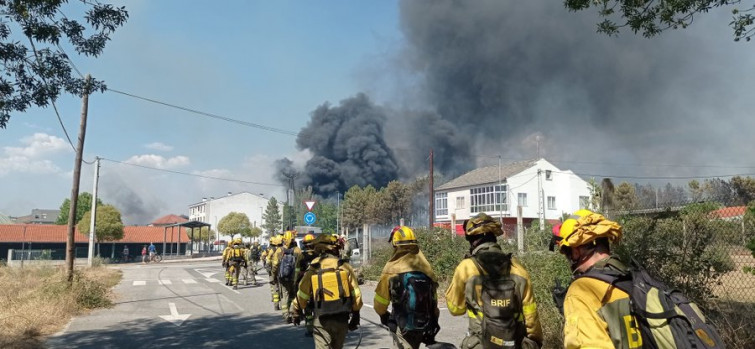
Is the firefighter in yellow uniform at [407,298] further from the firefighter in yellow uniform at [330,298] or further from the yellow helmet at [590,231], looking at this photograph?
the yellow helmet at [590,231]

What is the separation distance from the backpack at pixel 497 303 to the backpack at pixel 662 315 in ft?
5.54

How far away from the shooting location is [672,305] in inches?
83.3

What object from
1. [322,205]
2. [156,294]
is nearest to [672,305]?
[156,294]

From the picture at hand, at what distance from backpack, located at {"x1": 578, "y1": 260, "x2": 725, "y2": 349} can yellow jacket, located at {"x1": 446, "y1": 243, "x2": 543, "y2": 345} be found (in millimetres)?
1775

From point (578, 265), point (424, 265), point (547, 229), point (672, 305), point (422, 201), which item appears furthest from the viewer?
point (422, 201)

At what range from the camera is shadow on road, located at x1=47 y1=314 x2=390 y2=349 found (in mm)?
8523

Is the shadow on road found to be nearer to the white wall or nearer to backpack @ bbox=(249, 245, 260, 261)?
backpack @ bbox=(249, 245, 260, 261)

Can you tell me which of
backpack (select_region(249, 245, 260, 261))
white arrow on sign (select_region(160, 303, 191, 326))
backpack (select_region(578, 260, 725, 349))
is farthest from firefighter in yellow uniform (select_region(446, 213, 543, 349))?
backpack (select_region(249, 245, 260, 261))

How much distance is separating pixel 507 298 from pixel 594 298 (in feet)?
5.43

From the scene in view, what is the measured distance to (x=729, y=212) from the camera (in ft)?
21.5

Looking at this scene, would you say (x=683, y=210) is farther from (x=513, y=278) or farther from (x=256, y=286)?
(x=256, y=286)

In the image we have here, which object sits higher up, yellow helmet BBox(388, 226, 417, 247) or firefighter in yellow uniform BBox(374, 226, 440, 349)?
yellow helmet BBox(388, 226, 417, 247)

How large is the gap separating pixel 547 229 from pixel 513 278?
17.8 feet

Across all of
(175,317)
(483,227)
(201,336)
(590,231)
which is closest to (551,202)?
(175,317)
